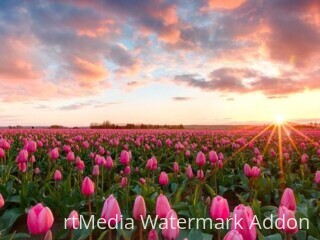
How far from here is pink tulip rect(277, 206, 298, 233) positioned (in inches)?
104

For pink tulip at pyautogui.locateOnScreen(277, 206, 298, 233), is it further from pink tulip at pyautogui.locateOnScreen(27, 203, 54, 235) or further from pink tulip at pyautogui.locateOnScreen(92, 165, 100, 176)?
pink tulip at pyautogui.locateOnScreen(92, 165, 100, 176)

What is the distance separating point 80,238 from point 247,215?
88.2 inches

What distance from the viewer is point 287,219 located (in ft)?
8.74

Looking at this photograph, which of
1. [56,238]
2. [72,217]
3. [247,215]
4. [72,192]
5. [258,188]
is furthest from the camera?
[258,188]

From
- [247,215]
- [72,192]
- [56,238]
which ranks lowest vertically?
[56,238]

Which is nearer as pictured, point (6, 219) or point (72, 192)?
point (6, 219)

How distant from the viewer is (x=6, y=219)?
5113 millimetres

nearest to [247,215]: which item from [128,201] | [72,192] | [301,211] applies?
[301,211]

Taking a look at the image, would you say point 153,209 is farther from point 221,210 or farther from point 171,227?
point 171,227

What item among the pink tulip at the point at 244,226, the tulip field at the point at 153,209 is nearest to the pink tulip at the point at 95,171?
the tulip field at the point at 153,209

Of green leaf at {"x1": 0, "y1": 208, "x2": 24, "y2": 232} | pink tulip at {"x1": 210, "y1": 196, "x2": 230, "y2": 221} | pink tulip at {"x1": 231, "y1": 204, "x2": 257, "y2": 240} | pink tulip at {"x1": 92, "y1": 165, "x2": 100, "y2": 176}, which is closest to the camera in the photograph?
pink tulip at {"x1": 231, "y1": 204, "x2": 257, "y2": 240}

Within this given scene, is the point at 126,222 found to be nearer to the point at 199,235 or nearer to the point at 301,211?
the point at 199,235

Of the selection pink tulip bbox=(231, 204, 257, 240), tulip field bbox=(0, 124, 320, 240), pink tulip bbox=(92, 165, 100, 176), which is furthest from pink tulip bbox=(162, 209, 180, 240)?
pink tulip bbox=(92, 165, 100, 176)

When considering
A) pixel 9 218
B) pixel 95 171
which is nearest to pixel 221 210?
pixel 95 171
